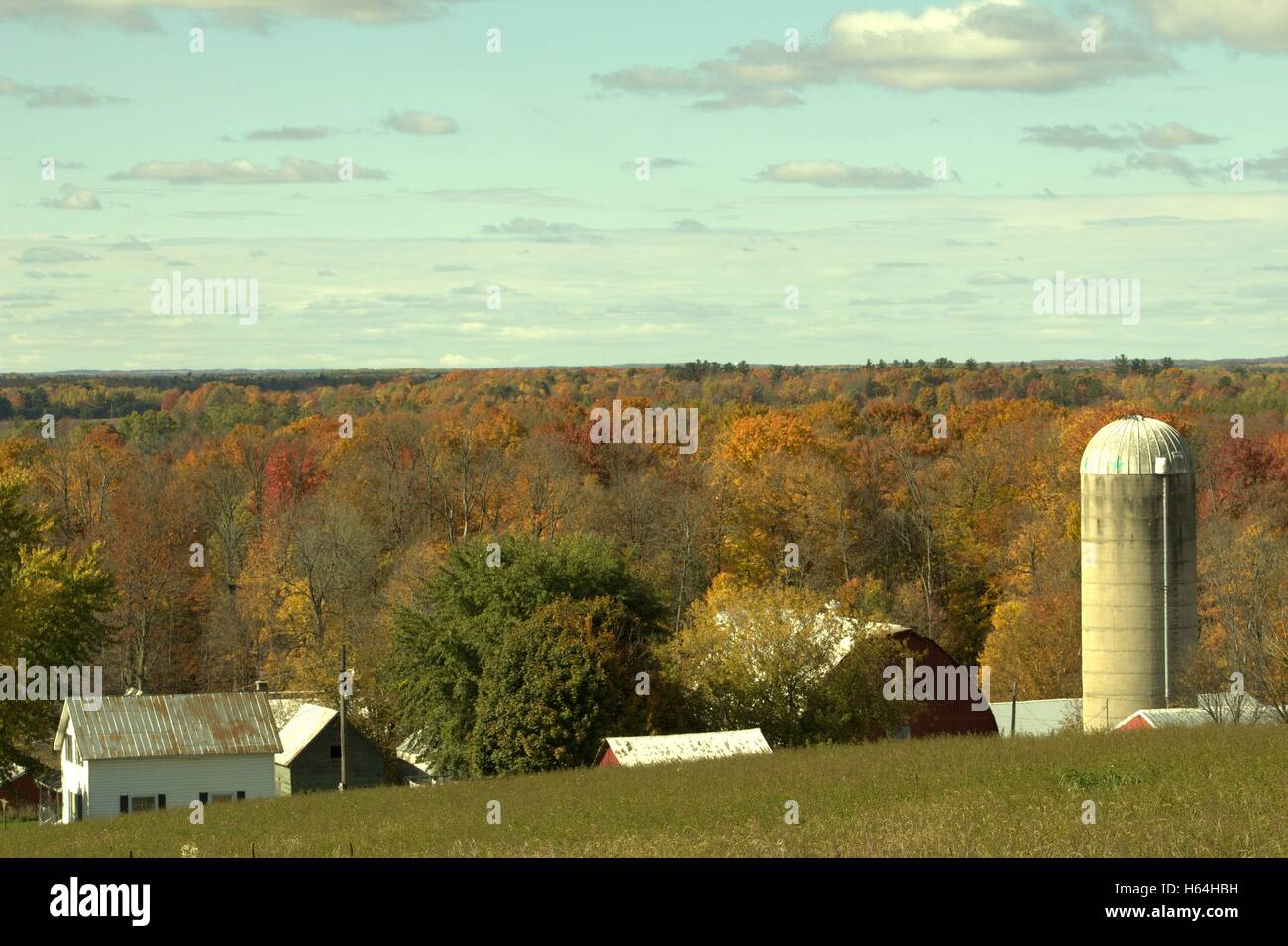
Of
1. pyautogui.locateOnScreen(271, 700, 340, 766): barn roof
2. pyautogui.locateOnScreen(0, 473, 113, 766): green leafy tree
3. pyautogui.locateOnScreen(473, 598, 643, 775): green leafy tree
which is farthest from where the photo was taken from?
pyautogui.locateOnScreen(271, 700, 340, 766): barn roof

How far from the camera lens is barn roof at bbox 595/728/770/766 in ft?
118

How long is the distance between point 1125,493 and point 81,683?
109ft

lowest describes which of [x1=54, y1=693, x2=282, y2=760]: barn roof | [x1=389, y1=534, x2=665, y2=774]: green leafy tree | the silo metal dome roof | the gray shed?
the gray shed

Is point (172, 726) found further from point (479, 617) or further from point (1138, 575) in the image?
point (1138, 575)

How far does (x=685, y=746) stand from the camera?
36.8 m

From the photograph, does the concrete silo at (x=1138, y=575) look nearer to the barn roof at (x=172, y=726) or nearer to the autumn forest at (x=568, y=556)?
the autumn forest at (x=568, y=556)

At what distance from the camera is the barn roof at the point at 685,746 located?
35.9 meters

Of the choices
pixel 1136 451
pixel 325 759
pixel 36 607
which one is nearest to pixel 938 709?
pixel 1136 451

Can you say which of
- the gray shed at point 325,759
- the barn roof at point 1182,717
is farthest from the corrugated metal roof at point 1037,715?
the gray shed at point 325,759

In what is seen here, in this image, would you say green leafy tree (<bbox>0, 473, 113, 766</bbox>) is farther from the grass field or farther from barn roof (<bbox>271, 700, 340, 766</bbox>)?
barn roof (<bbox>271, 700, 340, 766</bbox>)

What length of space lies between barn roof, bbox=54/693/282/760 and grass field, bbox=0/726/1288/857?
28.8ft

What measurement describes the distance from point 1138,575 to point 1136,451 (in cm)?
375

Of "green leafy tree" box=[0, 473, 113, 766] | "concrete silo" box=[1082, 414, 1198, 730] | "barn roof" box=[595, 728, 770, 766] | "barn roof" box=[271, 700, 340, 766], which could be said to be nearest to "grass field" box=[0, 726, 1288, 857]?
"barn roof" box=[595, 728, 770, 766]

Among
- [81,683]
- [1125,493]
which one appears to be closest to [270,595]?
[81,683]
